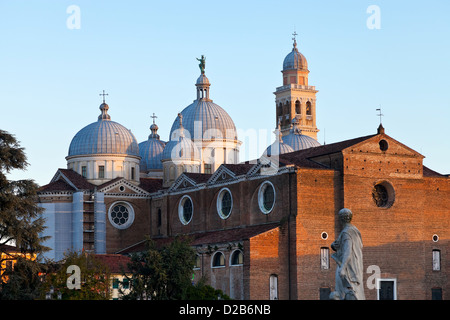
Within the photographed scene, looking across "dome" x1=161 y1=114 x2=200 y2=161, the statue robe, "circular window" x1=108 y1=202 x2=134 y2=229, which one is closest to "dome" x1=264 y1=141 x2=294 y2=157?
"dome" x1=161 y1=114 x2=200 y2=161

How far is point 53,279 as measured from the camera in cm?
4709

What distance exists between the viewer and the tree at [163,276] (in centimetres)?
4547

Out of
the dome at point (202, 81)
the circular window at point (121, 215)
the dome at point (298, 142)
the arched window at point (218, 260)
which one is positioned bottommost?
the arched window at point (218, 260)

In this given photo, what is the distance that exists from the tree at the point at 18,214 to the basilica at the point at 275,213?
40.5 feet

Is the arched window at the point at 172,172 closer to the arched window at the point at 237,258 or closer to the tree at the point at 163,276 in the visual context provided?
the arched window at the point at 237,258

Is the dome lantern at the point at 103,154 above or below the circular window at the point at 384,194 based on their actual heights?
above

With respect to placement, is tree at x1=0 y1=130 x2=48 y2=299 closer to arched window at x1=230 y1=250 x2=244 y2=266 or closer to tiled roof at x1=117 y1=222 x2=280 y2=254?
tiled roof at x1=117 y1=222 x2=280 y2=254

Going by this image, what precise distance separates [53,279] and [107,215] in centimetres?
2137

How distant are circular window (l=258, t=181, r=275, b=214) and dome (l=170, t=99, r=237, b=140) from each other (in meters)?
21.4

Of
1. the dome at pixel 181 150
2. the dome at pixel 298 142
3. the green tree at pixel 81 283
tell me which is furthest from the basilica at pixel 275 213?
the dome at pixel 298 142

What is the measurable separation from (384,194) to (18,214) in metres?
25.7

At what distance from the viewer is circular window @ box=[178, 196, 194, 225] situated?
65312mm

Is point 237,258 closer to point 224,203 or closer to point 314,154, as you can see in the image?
point 224,203
